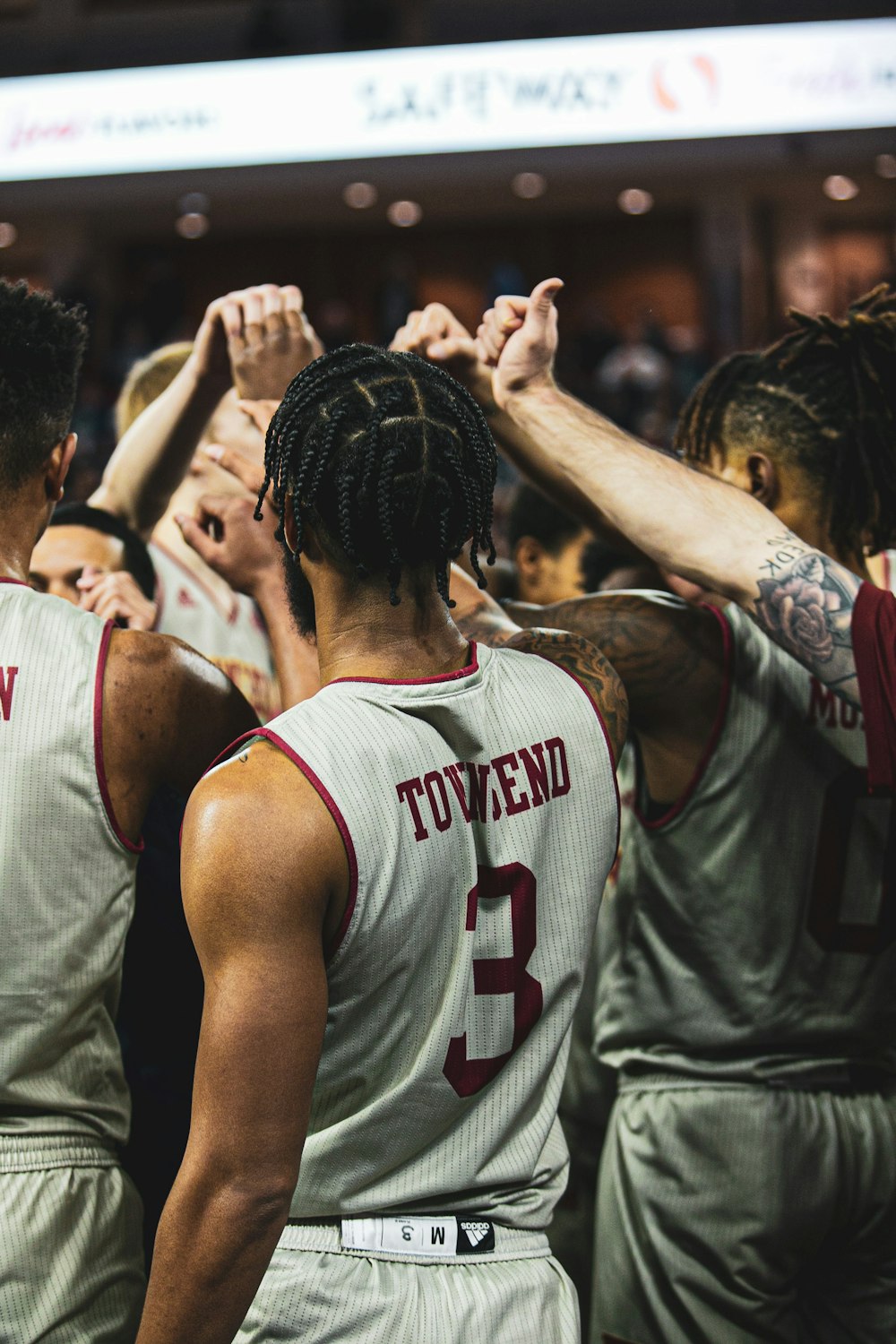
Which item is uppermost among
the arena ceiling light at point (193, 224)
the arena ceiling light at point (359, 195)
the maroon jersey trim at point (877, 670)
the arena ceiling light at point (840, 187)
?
the arena ceiling light at point (193, 224)

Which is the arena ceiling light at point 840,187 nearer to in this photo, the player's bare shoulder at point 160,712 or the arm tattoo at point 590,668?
the arm tattoo at point 590,668

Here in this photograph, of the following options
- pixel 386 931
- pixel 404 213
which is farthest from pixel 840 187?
pixel 386 931

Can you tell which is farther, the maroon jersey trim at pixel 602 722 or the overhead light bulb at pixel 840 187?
the overhead light bulb at pixel 840 187

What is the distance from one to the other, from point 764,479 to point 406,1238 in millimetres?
1470

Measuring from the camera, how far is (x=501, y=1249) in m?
1.65

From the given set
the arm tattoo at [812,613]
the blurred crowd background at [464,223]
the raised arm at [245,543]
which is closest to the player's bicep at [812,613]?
the arm tattoo at [812,613]

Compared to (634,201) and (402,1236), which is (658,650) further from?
(634,201)

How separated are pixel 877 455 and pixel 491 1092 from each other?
1.35 meters

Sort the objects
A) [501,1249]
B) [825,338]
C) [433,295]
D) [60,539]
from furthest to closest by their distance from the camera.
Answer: [433,295] → [60,539] → [825,338] → [501,1249]

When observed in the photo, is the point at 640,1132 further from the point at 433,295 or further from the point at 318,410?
the point at 433,295

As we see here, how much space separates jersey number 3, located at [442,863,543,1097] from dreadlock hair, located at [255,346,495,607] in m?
0.38

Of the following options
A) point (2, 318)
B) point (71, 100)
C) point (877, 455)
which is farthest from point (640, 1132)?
point (71, 100)

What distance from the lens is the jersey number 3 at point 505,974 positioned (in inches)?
64.2

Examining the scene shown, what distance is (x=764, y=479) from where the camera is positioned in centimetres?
243
